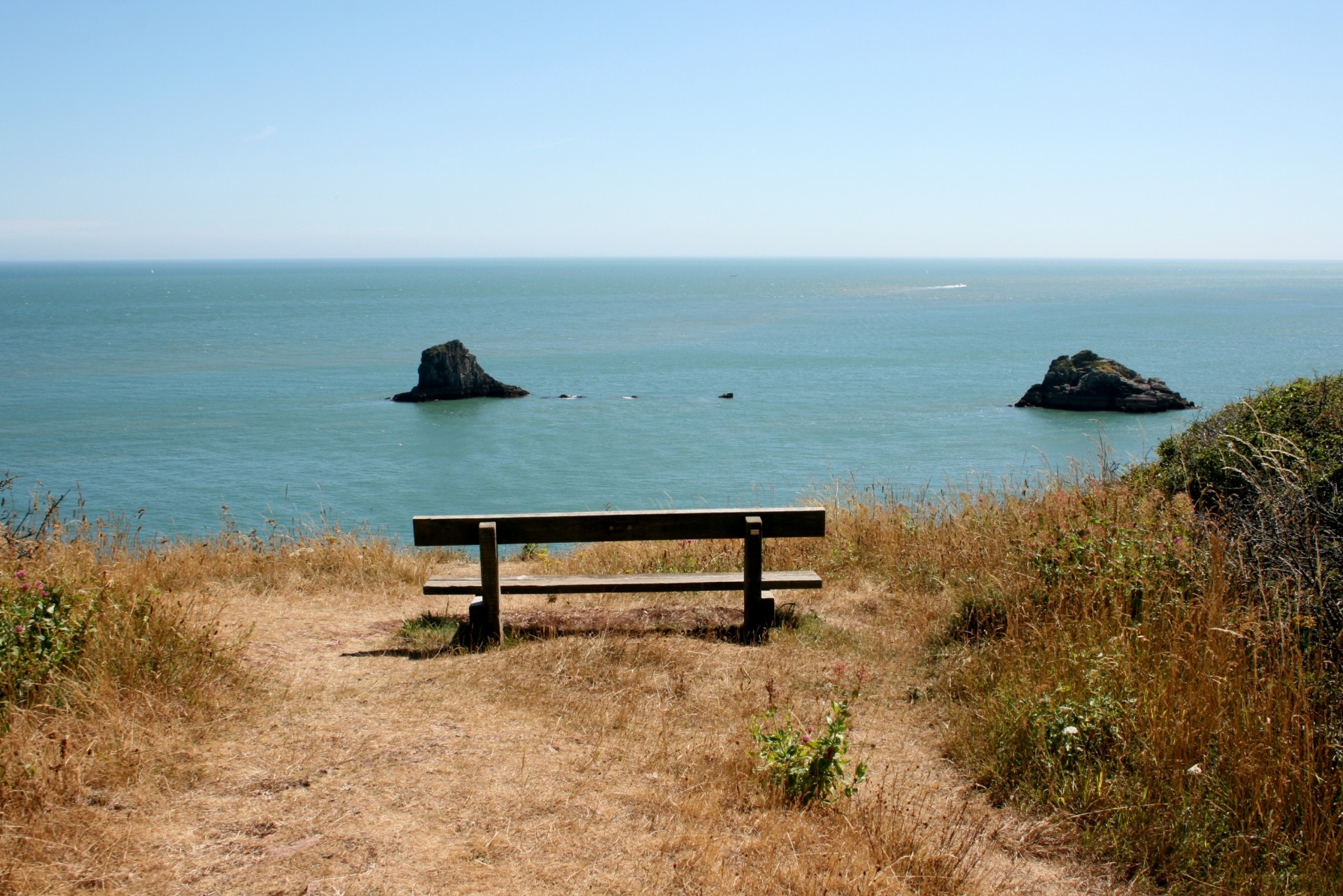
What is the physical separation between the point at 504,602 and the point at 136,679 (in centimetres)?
317

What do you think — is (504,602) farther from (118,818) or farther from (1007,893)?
(1007,893)

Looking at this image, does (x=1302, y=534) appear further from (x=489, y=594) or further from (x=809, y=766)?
(x=489, y=594)

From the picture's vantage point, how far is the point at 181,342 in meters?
90.6

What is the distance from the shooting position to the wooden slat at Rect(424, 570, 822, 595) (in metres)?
6.26

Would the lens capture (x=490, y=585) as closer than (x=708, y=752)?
No

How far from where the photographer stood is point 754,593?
6160 mm

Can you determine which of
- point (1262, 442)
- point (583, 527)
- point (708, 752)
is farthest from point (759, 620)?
point (1262, 442)

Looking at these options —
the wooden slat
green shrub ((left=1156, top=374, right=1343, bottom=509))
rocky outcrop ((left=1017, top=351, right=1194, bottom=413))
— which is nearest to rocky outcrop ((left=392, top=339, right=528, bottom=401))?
rocky outcrop ((left=1017, top=351, right=1194, bottom=413))

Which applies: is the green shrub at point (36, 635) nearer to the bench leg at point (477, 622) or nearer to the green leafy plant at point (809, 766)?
the bench leg at point (477, 622)

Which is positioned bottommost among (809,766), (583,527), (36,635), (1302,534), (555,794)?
(555,794)

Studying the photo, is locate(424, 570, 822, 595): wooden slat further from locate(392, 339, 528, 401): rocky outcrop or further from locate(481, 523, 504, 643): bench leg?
locate(392, 339, 528, 401): rocky outcrop

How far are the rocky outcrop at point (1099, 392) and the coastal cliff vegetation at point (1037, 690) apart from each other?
164 feet

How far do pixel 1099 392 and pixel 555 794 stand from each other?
5580cm

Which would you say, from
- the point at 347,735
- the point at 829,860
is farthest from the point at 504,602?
the point at 829,860
